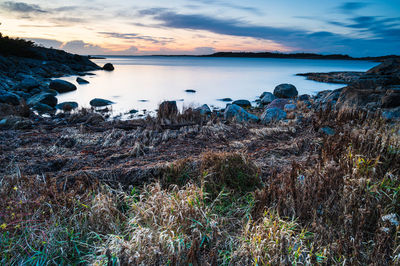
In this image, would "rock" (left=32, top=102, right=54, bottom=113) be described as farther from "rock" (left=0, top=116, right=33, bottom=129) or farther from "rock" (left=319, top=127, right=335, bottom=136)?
"rock" (left=319, top=127, right=335, bottom=136)

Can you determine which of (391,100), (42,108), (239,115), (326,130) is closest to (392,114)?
(391,100)

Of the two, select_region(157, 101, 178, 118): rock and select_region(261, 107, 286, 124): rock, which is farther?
select_region(261, 107, 286, 124): rock

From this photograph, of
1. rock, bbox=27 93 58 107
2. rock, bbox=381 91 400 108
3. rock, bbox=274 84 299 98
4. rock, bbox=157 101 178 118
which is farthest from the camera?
rock, bbox=274 84 299 98

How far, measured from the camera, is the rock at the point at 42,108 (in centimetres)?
1231

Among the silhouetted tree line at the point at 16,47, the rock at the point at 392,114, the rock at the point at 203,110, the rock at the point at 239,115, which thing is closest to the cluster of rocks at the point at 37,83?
the silhouetted tree line at the point at 16,47

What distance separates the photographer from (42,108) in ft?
40.6

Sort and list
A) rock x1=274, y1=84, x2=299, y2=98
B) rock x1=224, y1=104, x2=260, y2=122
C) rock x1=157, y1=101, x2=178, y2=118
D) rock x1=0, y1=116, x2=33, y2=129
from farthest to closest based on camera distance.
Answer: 1. rock x1=274, y1=84, x2=299, y2=98
2. rock x1=224, y1=104, x2=260, y2=122
3. rock x1=157, y1=101, x2=178, y2=118
4. rock x1=0, y1=116, x2=33, y2=129

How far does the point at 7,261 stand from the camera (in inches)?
107

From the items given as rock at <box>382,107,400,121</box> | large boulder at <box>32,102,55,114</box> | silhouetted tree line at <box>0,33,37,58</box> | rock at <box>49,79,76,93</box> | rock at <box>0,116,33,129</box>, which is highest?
silhouetted tree line at <box>0,33,37,58</box>

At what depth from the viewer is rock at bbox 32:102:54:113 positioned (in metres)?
12.3

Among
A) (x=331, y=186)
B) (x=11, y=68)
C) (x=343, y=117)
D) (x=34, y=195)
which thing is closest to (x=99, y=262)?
(x=34, y=195)

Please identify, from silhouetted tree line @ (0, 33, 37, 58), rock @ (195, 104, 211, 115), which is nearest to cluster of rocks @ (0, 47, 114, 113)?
silhouetted tree line @ (0, 33, 37, 58)

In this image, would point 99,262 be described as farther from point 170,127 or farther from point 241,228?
point 170,127

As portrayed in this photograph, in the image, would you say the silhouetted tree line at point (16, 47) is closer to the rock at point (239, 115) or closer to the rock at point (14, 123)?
the rock at point (14, 123)
